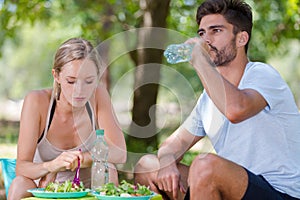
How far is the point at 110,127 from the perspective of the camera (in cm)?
Result: 320

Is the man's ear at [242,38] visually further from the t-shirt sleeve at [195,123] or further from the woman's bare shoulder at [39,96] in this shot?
the woman's bare shoulder at [39,96]

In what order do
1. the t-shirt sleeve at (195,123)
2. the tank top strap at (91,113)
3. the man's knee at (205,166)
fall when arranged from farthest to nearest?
the tank top strap at (91,113) < the t-shirt sleeve at (195,123) < the man's knee at (205,166)

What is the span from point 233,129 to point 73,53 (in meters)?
0.87

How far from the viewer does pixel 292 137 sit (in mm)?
2752

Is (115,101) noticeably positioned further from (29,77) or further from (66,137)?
(29,77)

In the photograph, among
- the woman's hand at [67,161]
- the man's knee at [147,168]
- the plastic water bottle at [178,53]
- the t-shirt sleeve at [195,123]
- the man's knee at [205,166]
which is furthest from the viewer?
the t-shirt sleeve at [195,123]

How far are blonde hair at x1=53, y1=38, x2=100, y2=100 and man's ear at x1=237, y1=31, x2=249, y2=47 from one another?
0.72 meters

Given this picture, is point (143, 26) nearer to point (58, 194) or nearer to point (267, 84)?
point (267, 84)

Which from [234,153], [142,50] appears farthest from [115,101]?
[142,50]

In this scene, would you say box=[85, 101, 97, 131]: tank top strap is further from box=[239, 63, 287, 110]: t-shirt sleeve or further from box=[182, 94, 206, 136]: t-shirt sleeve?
box=[239, 63, 287, 110]: t-shirt sleeve

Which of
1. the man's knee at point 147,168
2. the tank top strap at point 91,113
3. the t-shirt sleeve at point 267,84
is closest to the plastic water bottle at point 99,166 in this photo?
the man's knee at point 147,168

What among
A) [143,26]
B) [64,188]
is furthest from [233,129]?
[143,26]

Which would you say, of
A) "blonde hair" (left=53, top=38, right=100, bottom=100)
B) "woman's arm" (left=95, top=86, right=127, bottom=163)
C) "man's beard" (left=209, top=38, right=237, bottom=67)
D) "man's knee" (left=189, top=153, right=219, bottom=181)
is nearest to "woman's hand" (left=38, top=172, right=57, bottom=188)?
"woman's arm" (left=95, top=86, right=127, bottom=163)

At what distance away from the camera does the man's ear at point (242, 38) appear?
9.74 ft
